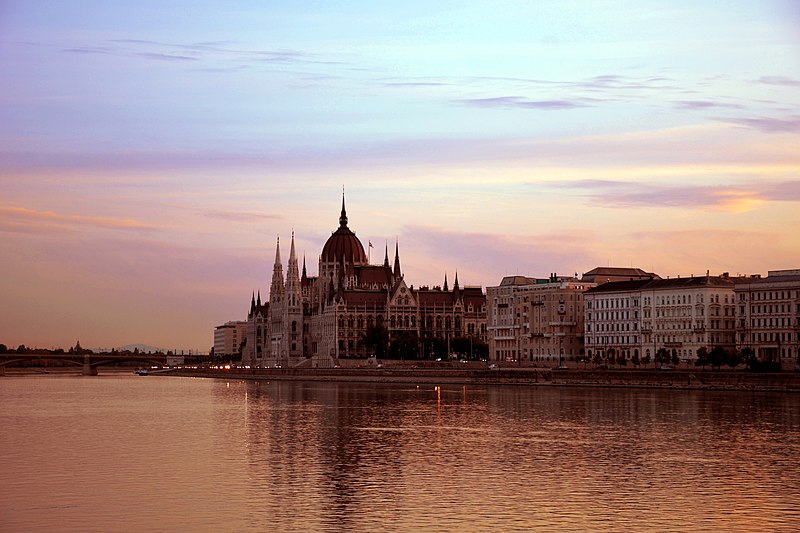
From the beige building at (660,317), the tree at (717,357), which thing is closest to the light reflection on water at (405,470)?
the tree at (717,357)

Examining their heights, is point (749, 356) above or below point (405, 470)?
above

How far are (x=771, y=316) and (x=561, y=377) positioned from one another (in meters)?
19.0

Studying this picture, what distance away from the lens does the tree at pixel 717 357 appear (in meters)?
115

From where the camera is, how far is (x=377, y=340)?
604 ft

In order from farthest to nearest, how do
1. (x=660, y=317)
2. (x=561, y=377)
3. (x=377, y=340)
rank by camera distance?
(x=377, y=340) → (x=660, y=317) → (x=561, y=377)

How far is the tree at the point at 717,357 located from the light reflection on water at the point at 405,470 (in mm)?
36133

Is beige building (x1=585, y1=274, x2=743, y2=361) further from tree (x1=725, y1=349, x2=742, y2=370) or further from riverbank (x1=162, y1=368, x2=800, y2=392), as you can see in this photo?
riverbank (x1=162, y1=368, x2=800, y2=392)

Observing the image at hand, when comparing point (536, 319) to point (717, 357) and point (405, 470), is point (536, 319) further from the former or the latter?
point (405, 470)

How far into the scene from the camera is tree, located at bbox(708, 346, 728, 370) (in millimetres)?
115375

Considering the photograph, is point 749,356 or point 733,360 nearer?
point 749,356

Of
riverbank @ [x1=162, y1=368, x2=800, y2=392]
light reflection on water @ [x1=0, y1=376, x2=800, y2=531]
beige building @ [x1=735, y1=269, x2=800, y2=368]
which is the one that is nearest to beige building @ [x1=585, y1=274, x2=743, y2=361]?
beige building @ [x1=735, y1=269, x2=800, y2=368]

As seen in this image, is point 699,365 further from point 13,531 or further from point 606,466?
point 13,531

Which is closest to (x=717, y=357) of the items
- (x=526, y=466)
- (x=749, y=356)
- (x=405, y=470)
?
(x=749, y=356)

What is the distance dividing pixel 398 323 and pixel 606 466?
151262 mm
